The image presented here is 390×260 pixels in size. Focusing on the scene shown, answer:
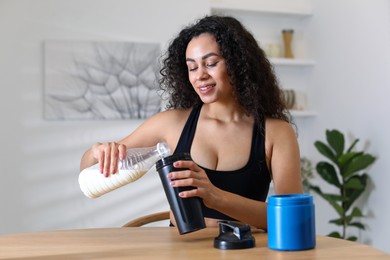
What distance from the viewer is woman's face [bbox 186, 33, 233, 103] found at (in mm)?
1966

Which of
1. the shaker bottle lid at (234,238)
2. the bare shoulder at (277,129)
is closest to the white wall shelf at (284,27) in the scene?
the bare shoulder at (277,129)

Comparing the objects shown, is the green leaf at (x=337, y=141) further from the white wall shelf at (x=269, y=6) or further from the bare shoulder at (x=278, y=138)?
the bare shoulder at (x=278, y=138)

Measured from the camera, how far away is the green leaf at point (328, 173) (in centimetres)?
427

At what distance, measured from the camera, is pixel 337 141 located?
4277mm

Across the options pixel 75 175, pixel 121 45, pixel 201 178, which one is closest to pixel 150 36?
pixel 121 45

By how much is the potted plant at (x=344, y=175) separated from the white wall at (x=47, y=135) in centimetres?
124

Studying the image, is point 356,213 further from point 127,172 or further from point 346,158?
point 127,172

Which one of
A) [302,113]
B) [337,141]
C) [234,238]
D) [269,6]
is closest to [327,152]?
[337,141]

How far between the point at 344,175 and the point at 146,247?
295 centimetres

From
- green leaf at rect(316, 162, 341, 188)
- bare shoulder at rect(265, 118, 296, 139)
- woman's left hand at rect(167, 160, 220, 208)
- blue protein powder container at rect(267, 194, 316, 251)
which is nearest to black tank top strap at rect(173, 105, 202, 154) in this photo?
bare shoulder at rect(265, 118, 296, 139)

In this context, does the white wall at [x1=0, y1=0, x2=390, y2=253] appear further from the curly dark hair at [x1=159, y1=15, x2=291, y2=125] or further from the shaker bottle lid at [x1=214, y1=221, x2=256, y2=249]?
the shaker bottle lid at [x1=214, y1=221, x2=256, y2=249]

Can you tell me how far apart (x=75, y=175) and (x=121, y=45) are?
1.03 m

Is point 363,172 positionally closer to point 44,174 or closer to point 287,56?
point 287,56

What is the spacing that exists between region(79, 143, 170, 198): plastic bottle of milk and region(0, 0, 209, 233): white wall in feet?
9.38
